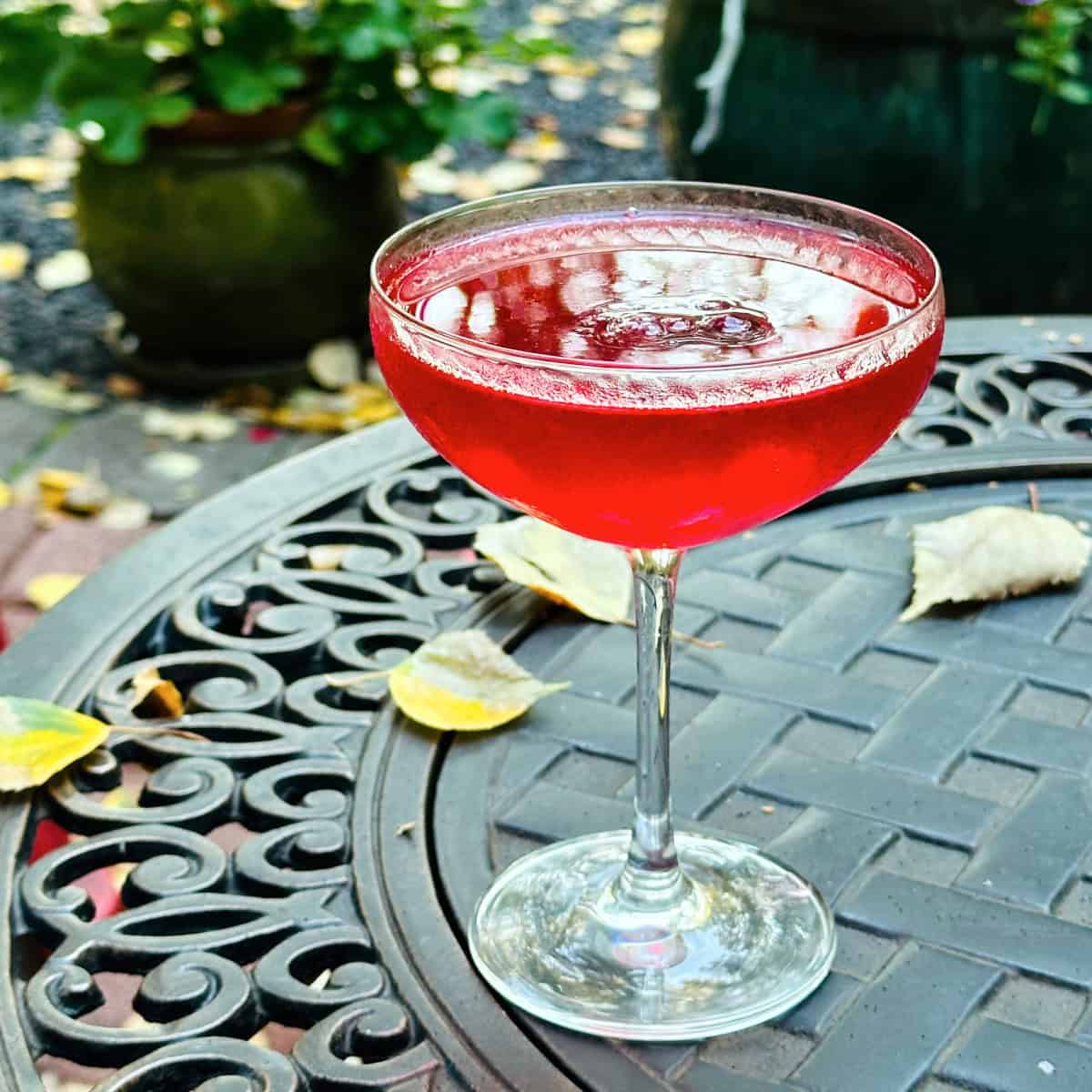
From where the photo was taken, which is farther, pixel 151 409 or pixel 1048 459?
pixel 151 409

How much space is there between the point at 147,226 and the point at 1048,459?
2197 millimetres

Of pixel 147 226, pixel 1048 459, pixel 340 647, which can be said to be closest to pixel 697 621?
pixel 340 647

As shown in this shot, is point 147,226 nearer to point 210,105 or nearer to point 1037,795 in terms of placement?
point 210,105

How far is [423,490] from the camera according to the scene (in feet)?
5.19

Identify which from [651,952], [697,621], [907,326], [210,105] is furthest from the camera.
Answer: [210,105]

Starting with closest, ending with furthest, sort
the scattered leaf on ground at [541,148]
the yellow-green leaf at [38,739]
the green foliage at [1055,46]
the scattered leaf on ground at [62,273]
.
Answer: the yellow-green leaf at [38,739]
the green foliage at [1055,46]
the scattered leaf on ground at [62,273]
the scattered leaf on ground at [541,148]

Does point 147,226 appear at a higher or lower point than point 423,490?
lower

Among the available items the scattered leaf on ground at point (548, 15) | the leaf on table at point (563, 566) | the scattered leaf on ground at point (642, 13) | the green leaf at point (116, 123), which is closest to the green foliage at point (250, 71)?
the green leaf at point (116, 123)

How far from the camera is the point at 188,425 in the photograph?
3342 millimetres

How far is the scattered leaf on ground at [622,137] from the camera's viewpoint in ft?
15.9

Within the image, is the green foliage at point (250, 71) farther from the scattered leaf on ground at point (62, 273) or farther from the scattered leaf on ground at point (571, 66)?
the scattered leaf on ground at point (571, 66)

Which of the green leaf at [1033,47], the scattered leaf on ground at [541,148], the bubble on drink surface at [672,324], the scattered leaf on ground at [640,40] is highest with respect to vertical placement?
the bubble on drink surface at [672,324]

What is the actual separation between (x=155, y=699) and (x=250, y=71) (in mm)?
2132

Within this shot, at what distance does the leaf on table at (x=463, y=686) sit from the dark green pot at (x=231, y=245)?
2.16 m
